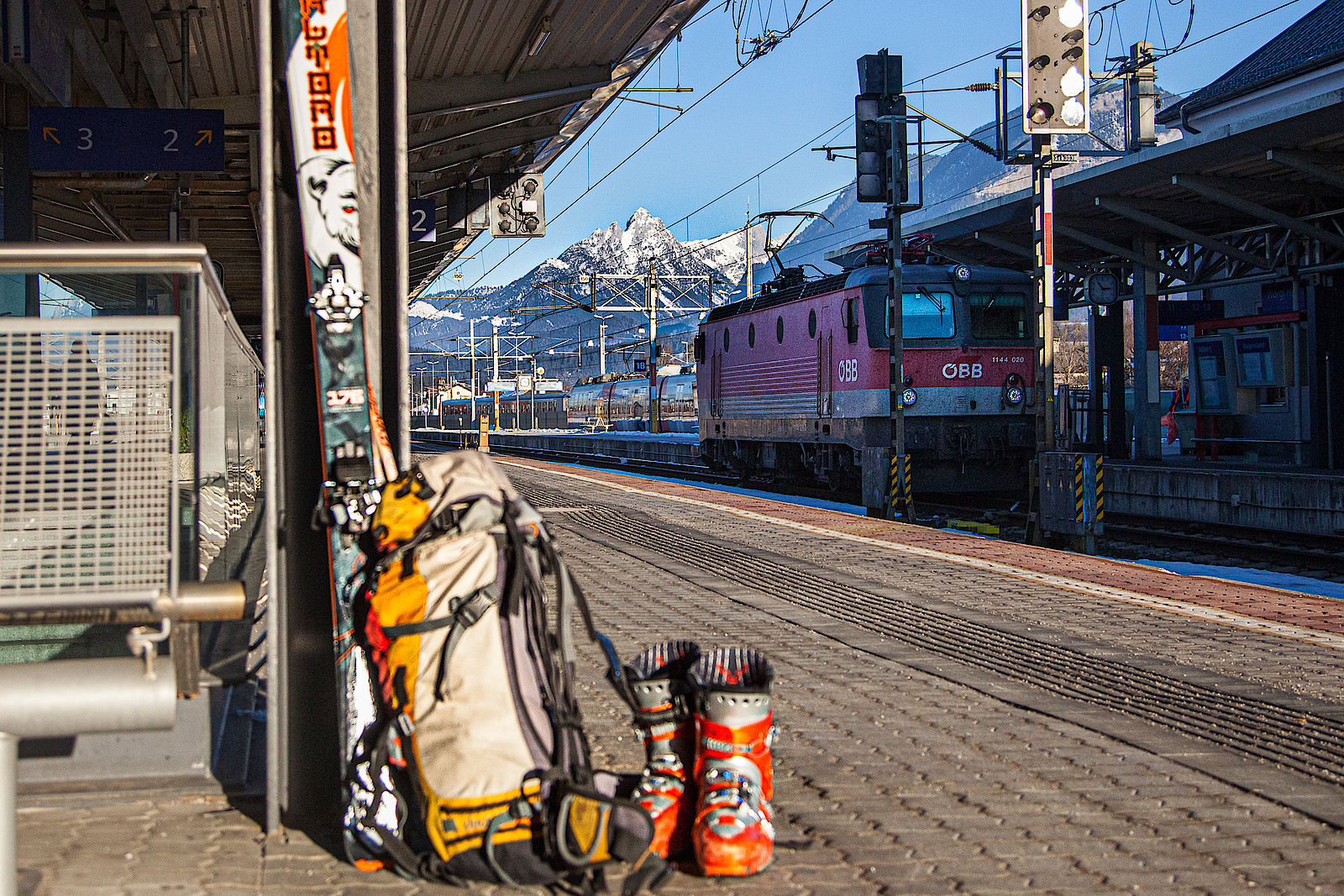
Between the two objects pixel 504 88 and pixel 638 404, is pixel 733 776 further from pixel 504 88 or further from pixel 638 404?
pixel 638 404

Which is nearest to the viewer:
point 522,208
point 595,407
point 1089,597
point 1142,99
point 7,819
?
point 7,819

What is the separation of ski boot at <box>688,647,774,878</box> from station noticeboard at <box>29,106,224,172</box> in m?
8.32

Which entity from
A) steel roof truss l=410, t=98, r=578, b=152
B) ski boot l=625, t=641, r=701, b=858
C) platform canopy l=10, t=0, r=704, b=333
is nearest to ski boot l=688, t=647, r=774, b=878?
ski boot l=625, t=641, r=701, b=858

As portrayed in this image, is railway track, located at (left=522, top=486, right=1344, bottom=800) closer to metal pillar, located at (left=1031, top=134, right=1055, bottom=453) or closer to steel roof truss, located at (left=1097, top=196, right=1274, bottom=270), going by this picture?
metal pillar, located at (left=1031, top=134, right=1055, bottom=453)

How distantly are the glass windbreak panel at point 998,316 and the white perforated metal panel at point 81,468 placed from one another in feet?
50.8

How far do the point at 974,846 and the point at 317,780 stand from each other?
196 centimetres

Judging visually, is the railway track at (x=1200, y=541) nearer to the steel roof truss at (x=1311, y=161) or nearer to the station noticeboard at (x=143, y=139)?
the steel roof truss at (x=1311, y=161)

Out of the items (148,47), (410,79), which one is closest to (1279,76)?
(410,79)

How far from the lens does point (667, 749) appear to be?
3.44m

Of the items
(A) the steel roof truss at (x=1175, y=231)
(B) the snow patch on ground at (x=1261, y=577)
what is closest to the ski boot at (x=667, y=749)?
(B) the snow patch on ground at (x=1261, y=577)

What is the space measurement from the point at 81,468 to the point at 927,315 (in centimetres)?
1529

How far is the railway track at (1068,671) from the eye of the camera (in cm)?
476

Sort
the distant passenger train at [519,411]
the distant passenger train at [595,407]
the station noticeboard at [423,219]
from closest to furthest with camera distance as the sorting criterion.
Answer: the station noticeboard at [423,219] < the distant passenger train at [595,407] < the distant passenger train at [519,411]

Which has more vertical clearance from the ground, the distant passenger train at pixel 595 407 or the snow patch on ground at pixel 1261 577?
the distant passenger train at pixel 595 407
